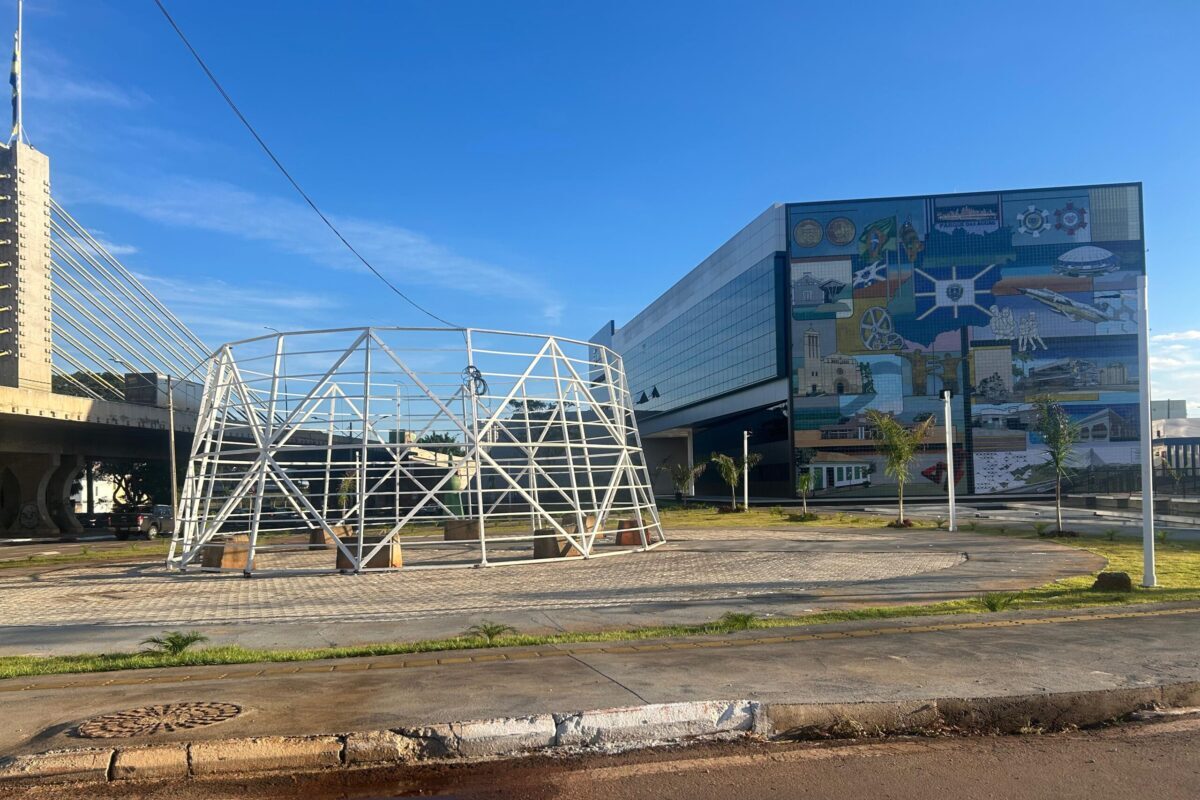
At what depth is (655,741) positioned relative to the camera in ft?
20.7

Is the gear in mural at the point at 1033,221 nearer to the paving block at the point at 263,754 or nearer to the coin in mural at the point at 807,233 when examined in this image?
the coin in mural at the point at 807,233

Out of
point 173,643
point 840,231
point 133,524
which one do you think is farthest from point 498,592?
point 840,231

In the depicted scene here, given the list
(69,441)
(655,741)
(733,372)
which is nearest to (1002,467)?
(733,372)

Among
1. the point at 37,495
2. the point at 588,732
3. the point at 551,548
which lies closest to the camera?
the point at 588,732

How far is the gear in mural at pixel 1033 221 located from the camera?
66.3m

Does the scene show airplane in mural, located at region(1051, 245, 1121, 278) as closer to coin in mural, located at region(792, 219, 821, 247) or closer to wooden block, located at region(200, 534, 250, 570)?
coin in mural, located at region(792, 219, 821, 247)

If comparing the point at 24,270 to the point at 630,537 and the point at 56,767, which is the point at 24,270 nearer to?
the point at 630,537

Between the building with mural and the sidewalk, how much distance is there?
58714 millimetres

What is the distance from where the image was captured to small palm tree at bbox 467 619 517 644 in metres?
10.3

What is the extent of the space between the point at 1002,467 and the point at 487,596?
5995 cm

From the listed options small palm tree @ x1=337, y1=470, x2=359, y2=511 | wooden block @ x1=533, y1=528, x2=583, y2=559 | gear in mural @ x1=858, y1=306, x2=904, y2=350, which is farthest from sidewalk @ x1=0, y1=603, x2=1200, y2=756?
gear in mural @ x1=858, y1=306, x2=904, y2=350

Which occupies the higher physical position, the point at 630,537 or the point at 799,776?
the point at 799,776

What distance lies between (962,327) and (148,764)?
69.0m

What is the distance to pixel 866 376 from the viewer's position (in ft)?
221
